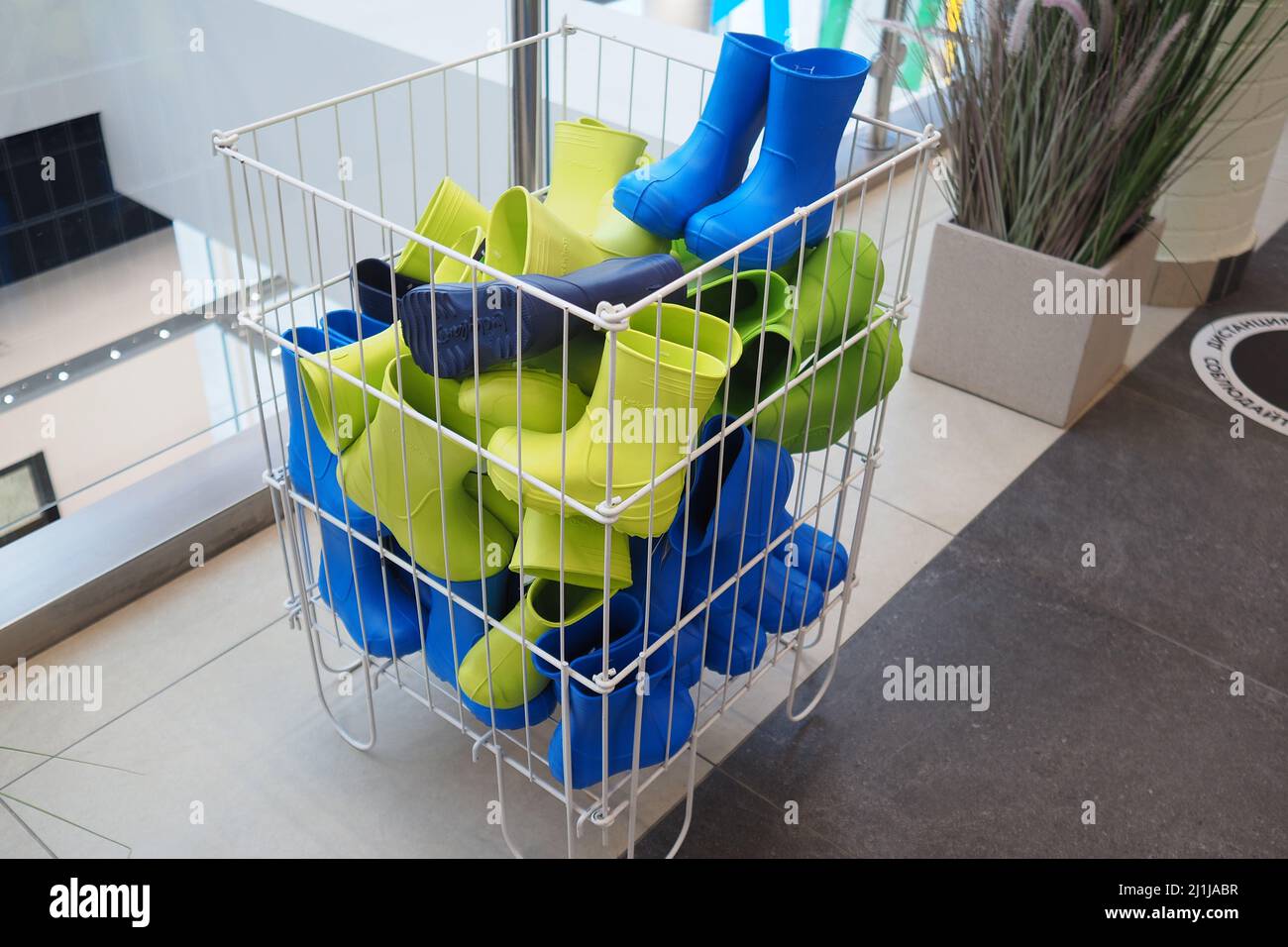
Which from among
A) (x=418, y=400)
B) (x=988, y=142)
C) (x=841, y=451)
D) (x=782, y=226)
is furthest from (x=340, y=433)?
(x=988, y=142)

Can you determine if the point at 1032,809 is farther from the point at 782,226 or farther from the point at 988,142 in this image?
the point at 988,142

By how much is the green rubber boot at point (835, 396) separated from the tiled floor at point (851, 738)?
18.4 inches

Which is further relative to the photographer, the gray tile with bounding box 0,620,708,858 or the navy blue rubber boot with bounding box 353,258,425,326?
the gray tile with bounding box 0,620,708,858

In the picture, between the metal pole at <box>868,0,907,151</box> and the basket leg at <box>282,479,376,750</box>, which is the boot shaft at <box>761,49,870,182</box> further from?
the metal pole at <box>868,0,907,151</box>

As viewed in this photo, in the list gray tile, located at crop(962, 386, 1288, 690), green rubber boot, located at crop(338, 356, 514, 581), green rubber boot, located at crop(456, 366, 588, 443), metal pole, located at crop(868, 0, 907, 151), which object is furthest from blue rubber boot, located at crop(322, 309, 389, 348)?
metal pole, located at crop(868, 0, 907, 151)

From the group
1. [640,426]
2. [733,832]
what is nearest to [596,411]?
[640,426]

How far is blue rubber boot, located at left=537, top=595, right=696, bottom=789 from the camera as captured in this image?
1.16 metres

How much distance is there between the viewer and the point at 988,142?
81.4 inches

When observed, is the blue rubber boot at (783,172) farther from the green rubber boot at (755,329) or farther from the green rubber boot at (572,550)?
the green rubber boot at (572,550)

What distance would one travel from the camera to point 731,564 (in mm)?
1235

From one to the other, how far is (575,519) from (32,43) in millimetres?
977

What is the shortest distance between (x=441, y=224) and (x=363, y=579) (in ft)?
1.31

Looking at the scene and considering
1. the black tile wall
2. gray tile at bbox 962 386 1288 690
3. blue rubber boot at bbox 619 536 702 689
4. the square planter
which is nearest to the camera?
blue rubber boot at bbox 619 536 702 689

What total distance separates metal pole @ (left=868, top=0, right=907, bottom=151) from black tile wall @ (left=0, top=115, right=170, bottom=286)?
1789 mm
